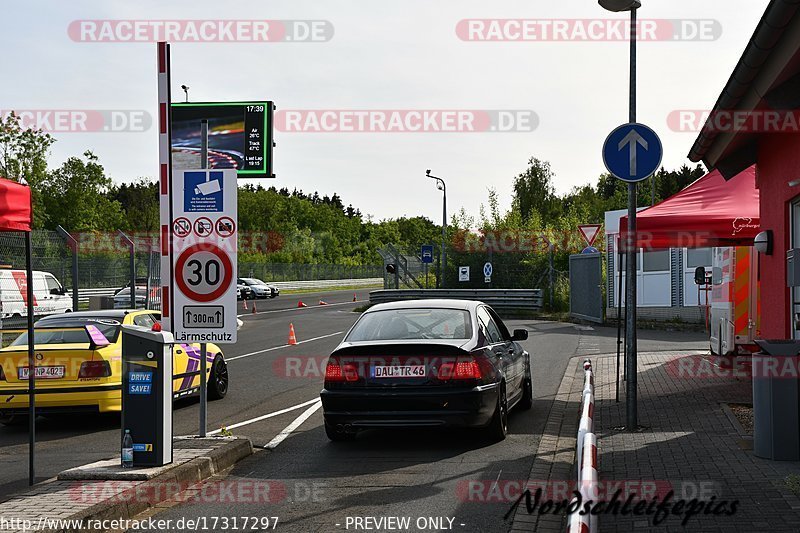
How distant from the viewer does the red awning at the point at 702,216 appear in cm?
1174

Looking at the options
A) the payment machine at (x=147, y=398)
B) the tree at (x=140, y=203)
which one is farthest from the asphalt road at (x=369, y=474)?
the tree at (x=140, y=203)

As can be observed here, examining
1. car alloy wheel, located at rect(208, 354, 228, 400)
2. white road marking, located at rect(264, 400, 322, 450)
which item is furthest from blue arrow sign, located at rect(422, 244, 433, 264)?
white road marking, located at rect(264, 400, 322, 450)

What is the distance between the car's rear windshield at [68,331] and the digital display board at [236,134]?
621 inches

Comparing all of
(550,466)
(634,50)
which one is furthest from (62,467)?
(634,50)

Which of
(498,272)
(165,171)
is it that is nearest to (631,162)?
(165,171)

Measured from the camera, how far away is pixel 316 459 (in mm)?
8758

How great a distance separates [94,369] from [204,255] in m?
2.74

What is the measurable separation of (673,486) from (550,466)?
54.4 inches

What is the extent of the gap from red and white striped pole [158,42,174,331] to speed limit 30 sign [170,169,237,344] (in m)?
0.36

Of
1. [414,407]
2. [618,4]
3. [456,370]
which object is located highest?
[618,4]

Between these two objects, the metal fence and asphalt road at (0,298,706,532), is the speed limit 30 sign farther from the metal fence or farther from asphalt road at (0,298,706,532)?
the metal fence

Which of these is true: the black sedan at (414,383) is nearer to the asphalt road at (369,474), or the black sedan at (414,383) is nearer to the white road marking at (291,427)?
the asphalt road at (369,474)

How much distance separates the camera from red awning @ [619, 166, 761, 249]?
462 inches

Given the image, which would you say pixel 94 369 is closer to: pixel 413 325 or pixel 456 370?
pixel 413 325
